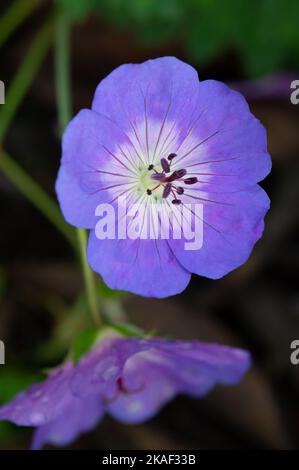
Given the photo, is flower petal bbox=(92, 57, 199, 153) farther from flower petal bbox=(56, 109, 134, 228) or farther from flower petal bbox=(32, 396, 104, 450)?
flower petal bbox=(32, 396, 104, 450)

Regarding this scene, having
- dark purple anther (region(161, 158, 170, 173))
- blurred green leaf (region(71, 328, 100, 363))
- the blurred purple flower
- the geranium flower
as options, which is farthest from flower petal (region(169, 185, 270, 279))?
the blurred purple flower

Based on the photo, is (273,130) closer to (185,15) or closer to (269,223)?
(269,223)

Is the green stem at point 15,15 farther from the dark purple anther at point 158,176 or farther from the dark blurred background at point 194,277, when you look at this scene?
the dark purple anther at point 158,176

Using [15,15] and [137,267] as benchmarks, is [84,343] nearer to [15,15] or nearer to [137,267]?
[137,267]

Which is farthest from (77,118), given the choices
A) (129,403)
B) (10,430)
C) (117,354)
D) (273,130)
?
(273,130)

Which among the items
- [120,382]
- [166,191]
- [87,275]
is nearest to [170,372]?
[120,382]

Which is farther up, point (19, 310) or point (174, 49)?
point (174, 49)
